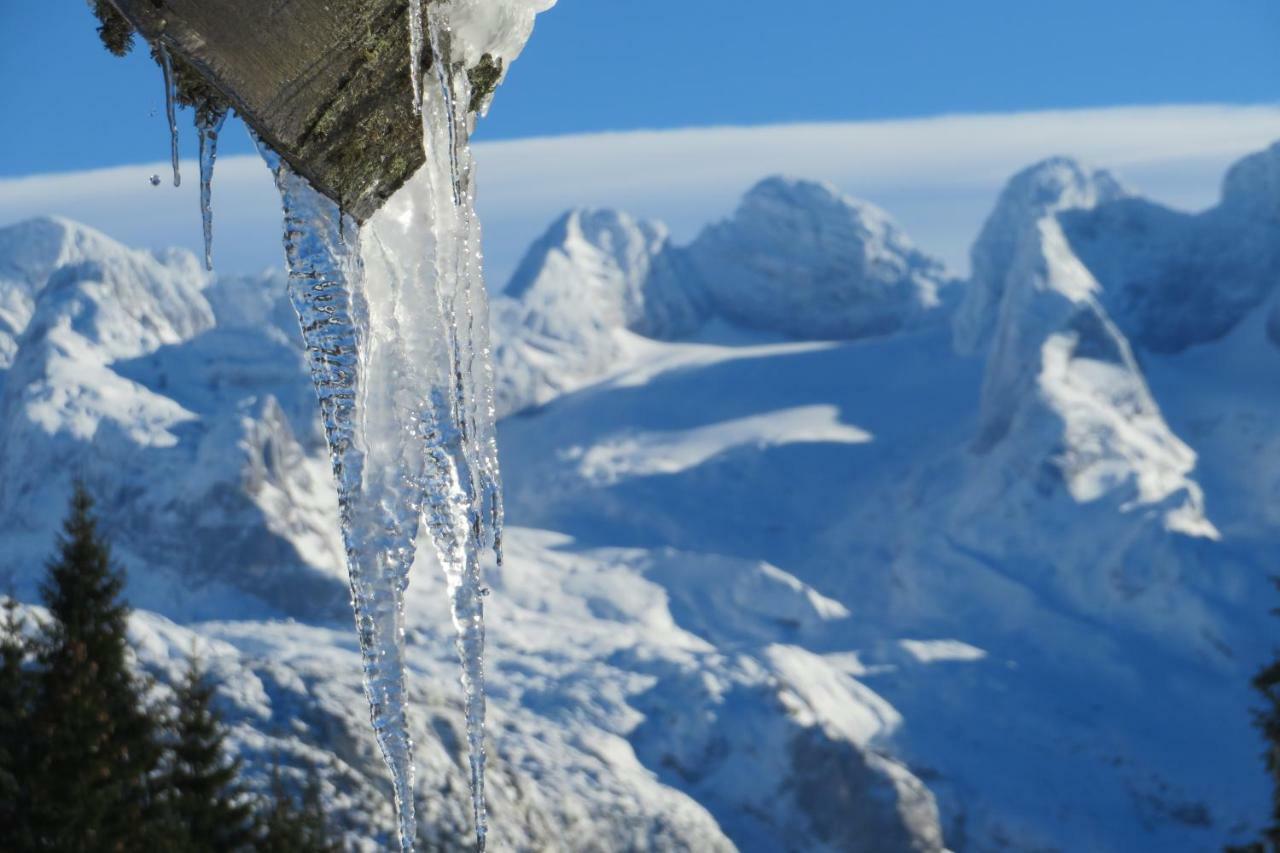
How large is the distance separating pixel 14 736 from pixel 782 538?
117m

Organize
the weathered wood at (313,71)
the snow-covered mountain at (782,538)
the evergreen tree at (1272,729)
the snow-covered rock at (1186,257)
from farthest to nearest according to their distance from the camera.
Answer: the snow-covered rock at (1186,257), the snow-covered mountain at (782,538), the evergreen tree at (1272,729), the weathered wood at (313,71)

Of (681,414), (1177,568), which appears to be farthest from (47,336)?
(1177,568)

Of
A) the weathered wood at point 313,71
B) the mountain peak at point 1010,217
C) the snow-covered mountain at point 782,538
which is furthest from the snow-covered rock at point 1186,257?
the weathered wood at point 313,71

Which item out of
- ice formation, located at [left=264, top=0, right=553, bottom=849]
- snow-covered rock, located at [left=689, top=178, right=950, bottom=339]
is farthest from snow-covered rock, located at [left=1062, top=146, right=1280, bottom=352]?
ice formation, located at [left=264, top=0, right=553, bottom=849]

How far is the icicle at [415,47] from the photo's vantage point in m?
2.50

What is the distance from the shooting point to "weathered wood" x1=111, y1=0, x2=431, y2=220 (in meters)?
2.25

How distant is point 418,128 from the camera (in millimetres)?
2816

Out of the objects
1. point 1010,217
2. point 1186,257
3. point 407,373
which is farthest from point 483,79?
point 1010,217

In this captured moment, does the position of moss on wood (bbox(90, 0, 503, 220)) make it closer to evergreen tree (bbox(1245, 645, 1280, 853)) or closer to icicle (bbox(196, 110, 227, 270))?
icicle (bbox(196, 110, 227, 270))

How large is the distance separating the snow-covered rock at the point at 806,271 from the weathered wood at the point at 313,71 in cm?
17958

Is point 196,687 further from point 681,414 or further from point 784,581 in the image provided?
point 681,414

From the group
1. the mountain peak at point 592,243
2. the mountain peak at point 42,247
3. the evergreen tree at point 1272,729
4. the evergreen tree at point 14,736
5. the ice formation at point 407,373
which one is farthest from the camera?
the mountain peak at point 592,243

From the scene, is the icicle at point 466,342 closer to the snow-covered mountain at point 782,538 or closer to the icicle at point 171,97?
the icicle at point 171,97

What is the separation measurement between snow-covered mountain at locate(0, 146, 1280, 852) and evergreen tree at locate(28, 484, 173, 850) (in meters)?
48.5
